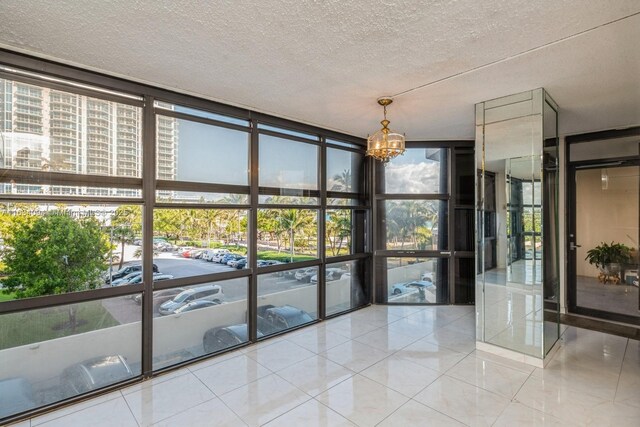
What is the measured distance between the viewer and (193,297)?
3473 millimetres

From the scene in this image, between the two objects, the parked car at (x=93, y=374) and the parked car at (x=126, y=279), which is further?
the parked car at (x=126, y=279)

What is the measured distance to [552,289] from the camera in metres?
3.65

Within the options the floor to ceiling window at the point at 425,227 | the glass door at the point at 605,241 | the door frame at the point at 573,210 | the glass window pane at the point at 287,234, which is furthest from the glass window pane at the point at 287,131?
the glass door at the point at 605,241

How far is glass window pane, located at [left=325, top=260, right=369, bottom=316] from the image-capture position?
4891mm

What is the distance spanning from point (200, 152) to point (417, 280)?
4.12m

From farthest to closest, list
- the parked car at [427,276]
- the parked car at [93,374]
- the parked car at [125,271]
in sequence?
the parked car at [427,276] → the parked car at [125,271] → the parked car at [93,374]

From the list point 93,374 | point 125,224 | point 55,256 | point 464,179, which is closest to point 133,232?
point 125,224

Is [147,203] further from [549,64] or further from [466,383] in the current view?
[549,64]

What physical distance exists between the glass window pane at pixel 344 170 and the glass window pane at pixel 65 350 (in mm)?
3126

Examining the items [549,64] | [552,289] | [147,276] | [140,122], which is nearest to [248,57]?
[140,122]

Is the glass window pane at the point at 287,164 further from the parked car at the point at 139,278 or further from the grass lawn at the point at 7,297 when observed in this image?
the grass lawn at the point at 7,297

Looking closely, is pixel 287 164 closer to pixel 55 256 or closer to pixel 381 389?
pixel 55 256

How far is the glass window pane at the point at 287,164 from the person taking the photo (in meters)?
4.05

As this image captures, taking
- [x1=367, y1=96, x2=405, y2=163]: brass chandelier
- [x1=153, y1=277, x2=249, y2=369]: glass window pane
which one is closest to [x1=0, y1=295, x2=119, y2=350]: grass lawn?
[x1=153, y1=277, x2=249, y2=369]: glass window pane
